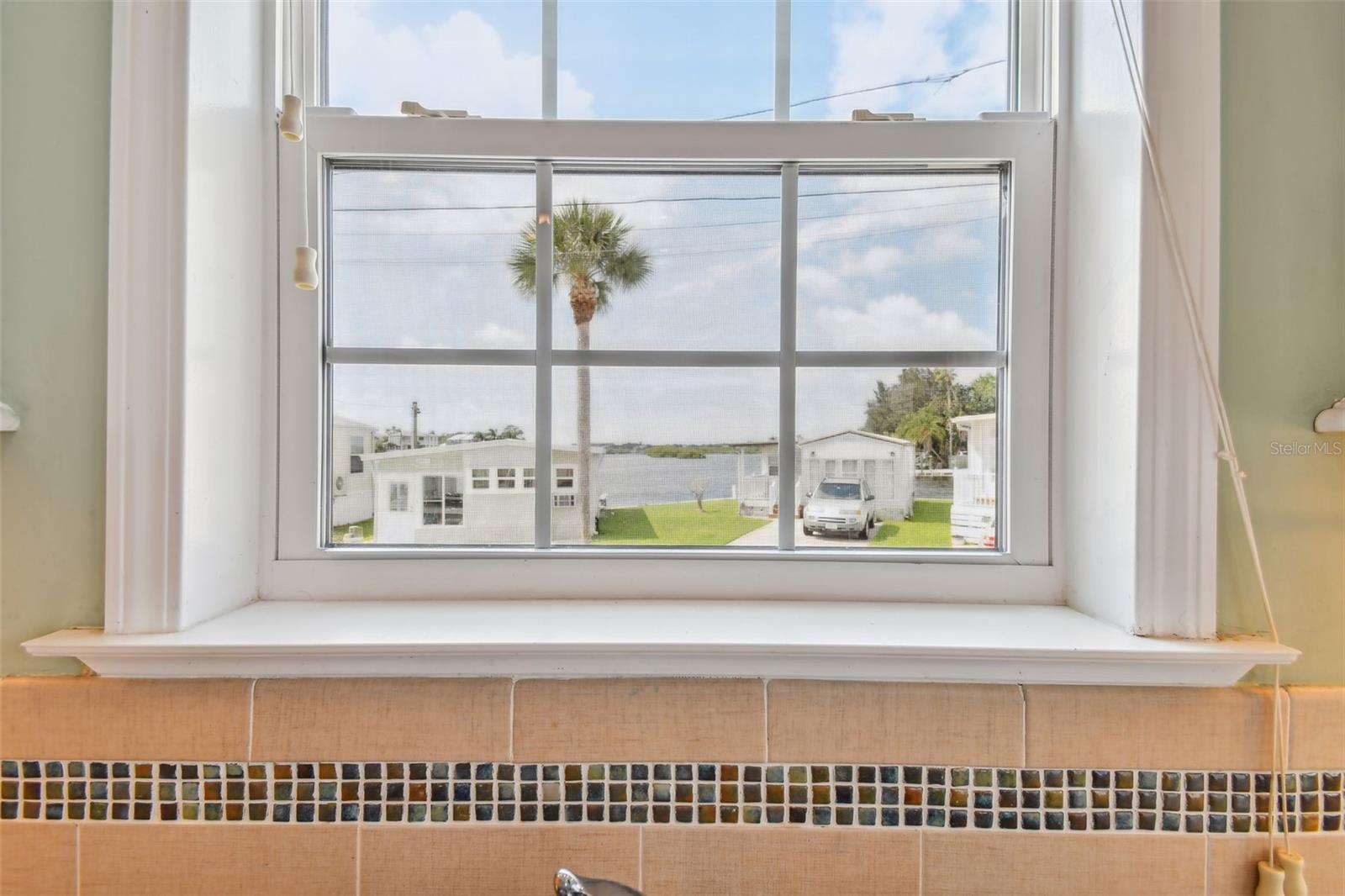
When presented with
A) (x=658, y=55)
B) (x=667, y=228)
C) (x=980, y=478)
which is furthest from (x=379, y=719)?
(x=658, y=55)

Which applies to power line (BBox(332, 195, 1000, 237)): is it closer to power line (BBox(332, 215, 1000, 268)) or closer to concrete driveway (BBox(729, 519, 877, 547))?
power line (BBox(332, 215, 1000, 268))

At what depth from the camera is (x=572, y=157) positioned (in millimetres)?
796

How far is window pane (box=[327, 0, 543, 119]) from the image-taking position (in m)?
0.82

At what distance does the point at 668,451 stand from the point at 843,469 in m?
0.24

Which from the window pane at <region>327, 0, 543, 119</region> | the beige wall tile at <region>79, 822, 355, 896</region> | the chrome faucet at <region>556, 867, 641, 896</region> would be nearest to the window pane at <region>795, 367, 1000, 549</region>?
the chrome faucet at <region>556, 867, 641, 896</region>

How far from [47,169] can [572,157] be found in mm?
594

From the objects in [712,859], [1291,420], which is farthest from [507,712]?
[1291,420]

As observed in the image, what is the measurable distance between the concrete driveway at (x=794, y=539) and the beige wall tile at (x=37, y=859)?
842 mm

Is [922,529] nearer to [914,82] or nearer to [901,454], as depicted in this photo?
[901,454]

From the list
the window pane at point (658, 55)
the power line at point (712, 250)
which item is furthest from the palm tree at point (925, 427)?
the window pane at point (658, 55)

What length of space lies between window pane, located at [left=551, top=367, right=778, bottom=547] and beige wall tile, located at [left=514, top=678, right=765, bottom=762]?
Result: 0.21 meters

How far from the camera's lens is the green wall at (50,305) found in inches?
26.8

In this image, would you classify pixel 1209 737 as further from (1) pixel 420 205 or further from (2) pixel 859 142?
(1) pixel 420 205

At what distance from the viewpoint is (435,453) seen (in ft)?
2.72
